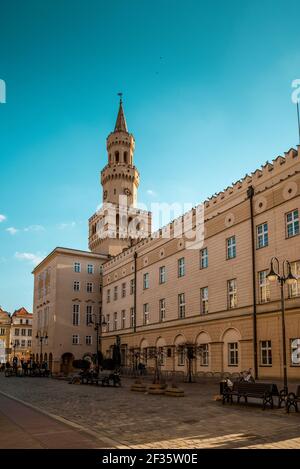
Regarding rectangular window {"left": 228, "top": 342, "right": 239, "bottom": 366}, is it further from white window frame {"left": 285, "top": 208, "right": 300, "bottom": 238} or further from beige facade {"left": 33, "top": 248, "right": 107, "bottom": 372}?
beige facade {"left": 33, "top": 248, "right": 107, "bottom": 372}

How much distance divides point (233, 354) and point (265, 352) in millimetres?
3466

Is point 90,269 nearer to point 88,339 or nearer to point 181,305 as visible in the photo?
point 88,339

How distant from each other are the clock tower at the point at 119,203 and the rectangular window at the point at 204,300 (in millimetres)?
30310

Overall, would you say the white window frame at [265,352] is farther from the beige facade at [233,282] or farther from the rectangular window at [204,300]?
the rectangular window at [204,300]

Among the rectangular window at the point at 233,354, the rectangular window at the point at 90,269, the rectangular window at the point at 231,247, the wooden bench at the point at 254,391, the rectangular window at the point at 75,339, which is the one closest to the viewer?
the wooden bench at the point at 254,391

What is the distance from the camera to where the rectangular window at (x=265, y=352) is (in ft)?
94.5

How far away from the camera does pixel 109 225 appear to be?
224 feet

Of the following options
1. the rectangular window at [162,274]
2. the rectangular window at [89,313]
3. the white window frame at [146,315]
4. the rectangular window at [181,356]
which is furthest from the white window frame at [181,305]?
the rectangular window at [89,313]

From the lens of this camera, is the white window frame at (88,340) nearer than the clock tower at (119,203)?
Yes

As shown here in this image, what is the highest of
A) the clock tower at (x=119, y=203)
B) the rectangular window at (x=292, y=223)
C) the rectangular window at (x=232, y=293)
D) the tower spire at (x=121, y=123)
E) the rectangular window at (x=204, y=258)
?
the tower spire at (x=121, y=123)

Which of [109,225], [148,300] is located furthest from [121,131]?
[148,300]

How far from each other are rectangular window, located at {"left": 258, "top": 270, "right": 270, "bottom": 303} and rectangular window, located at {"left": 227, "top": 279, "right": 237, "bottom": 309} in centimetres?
289
